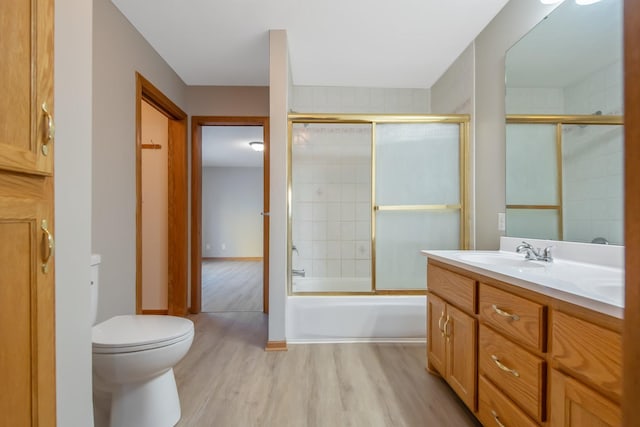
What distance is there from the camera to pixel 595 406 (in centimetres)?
79

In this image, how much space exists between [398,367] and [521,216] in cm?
122

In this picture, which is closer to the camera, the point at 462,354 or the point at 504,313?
the point at 504,313

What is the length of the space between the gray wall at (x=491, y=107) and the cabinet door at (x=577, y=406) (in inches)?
52.0

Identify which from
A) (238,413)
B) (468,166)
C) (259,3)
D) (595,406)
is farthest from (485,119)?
(238,413)

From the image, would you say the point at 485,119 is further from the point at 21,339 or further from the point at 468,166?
the point at 21,339

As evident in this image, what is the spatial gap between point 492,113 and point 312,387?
213 centimetres

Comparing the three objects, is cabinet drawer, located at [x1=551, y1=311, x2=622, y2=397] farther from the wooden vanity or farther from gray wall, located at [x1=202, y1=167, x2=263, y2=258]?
gray wall, located at [x1=202, y1=167, x2=263, y2=258]

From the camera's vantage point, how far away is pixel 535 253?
1.58m

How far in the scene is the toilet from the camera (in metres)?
1.28

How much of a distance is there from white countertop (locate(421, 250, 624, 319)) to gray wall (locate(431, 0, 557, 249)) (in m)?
0.52

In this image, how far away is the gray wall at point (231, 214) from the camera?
7.31 meters

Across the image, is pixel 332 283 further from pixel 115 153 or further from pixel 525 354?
pixel 525 354

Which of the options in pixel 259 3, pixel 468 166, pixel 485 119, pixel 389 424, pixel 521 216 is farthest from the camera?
pixel 468 166

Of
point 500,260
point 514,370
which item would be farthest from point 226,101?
point 514,370
